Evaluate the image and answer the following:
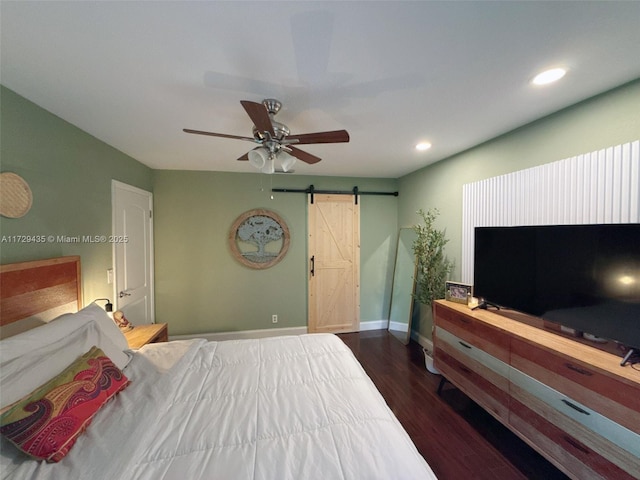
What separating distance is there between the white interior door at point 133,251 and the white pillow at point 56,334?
979 mm

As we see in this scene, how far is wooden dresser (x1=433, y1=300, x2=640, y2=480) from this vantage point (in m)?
1.12

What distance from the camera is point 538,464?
157 centimetres

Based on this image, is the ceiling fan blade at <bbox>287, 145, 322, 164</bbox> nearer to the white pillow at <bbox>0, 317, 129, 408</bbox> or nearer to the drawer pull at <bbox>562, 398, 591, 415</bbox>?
the white pillow at <bbox>0, 317, 129, 408</bbox>

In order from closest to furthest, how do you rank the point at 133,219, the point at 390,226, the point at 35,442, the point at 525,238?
the point at 35,442, the point at 525,238, the point at 133,219, the point at 390,226

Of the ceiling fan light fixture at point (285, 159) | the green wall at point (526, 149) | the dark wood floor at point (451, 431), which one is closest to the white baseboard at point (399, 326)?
the green wall at point (526, 149)

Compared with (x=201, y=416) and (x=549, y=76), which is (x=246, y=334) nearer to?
(x=201, y=416)

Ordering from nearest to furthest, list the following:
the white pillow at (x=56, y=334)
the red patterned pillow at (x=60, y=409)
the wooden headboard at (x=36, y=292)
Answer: the red patterned pillow at (x=60, y=409), the white pillow at (x=56, y=334), the wooden headboard at (x=36, y=292)

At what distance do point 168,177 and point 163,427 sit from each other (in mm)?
3133

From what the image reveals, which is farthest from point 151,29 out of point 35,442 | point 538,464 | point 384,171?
point 538,464

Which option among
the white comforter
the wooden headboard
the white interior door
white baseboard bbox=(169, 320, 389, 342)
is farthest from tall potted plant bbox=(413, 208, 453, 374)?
the white interior door

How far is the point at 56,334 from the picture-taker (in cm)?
131

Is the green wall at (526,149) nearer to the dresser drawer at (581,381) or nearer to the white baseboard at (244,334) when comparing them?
the dresser drawer at (581,381)

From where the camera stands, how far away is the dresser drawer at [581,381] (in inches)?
42.9

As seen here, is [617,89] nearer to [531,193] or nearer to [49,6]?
[531,193]
